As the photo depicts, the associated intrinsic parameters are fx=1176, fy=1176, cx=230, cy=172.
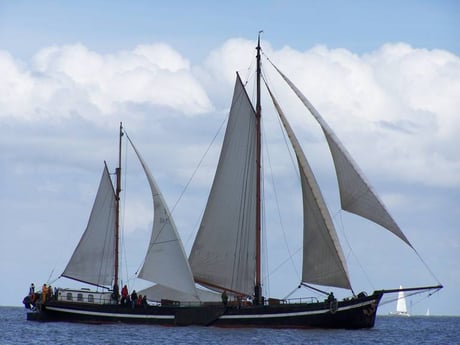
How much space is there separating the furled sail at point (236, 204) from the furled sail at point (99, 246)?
9.80m

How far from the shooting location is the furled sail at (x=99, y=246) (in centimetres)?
8019

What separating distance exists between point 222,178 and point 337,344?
14.1 meters

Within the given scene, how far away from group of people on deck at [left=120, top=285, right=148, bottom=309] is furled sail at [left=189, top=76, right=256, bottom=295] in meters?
6.04

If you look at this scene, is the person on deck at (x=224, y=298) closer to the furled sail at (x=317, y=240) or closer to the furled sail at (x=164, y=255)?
the furled sail at (x=164, y=255)

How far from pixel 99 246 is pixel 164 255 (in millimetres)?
7073

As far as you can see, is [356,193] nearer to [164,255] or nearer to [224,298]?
[224,298]

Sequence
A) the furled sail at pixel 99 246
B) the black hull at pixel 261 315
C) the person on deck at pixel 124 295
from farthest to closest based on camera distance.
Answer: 1. the furled sail at pixel 99 246
2. the person on deck at pixel 124 295
3. the black hull at pixel 261 315

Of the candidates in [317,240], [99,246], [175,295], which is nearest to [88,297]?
[99,246]

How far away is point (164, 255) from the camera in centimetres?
7512

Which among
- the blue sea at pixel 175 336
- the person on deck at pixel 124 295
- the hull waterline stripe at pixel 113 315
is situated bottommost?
the blue sea at pixel 175 336

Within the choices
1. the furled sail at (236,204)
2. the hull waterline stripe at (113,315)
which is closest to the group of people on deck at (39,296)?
the hull waterline stripe at (113,315)

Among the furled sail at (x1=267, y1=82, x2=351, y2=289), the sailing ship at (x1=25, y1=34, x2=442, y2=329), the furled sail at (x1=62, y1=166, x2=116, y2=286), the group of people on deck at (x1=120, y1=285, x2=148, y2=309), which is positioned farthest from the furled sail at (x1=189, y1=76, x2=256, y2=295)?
the furled sail at (x1=62, y1=166, x2=116, y2=286)

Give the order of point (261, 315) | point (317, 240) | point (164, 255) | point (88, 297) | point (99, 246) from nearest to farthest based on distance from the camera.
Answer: point (317, 240)
point (261, 315)
point (164, 255)
point (88, 297)
point (99, 246)

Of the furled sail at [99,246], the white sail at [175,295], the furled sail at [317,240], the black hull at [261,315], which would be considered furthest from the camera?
the furled sail at [99,246]
